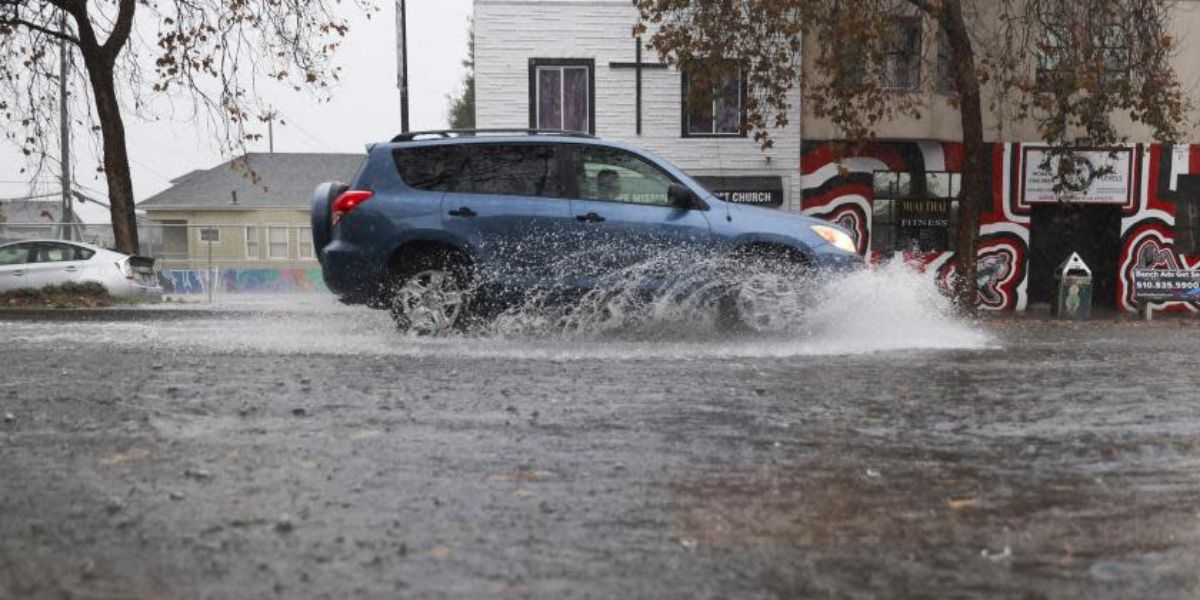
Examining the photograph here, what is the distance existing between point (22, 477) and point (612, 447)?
2342mm

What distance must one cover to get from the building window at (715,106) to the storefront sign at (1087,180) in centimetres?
662

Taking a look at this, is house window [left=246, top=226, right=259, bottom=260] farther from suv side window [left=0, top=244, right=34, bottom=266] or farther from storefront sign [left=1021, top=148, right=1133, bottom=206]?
storefront sign [left=1021, top=148, right=1133, bottom=206]

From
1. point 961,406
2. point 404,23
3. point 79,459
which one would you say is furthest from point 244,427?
point 404,23

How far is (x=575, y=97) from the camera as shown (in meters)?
23.0

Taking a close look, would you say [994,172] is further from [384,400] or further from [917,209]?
[384,400]

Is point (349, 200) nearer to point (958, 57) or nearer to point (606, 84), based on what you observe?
point (958, 57)

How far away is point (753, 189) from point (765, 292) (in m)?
13.5

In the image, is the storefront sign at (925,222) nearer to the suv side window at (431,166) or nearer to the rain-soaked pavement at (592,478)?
the suv side window at (431,166)

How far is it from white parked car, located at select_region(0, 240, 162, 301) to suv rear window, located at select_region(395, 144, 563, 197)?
11.2 meters

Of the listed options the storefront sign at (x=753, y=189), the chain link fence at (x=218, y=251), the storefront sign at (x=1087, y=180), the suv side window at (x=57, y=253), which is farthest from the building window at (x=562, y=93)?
the storefront sign at (x=1087, y=180)

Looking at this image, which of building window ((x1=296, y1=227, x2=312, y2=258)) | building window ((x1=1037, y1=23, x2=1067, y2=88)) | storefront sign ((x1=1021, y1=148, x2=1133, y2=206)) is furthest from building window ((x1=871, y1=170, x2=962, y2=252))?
building window ((x1=296, y1=227, x2=312, y2=258))

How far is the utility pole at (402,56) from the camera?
84.3 ft

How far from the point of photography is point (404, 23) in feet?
85.9

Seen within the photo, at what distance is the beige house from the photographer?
2980 centimetres
